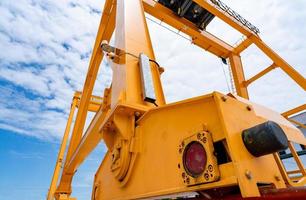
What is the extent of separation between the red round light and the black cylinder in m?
0.18

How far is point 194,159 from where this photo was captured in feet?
3.06

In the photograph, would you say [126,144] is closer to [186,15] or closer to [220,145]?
[220,145]

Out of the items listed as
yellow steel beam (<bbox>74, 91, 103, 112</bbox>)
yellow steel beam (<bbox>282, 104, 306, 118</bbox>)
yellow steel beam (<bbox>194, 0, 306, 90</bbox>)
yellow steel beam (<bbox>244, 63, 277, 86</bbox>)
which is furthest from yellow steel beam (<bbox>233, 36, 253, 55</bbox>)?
yellow steel beam (<bbox>74, 91, 103, 112</bbox>)

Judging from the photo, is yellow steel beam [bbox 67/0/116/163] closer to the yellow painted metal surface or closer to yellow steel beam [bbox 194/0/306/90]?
yellow steel beam [bbox 194/0/306/90]

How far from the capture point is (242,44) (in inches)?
215

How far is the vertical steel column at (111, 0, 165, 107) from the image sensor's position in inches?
66.1

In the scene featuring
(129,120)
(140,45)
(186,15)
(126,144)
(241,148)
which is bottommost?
(241,148)

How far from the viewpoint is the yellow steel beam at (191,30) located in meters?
4.48

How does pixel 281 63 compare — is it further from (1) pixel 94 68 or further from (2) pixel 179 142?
(2) pixel 179 142

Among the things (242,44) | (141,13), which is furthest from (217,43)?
(141,13)

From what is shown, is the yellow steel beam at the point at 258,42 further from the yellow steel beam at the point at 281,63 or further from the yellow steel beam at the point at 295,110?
the yellow steel beam at the point at 295,110

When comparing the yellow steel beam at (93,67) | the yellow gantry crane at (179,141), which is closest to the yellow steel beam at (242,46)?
the yellow steel beam at (93,67)

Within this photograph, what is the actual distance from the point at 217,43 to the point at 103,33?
2.86m

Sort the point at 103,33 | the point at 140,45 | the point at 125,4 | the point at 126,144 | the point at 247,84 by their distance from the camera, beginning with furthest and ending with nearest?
the point at 247,84, the point at 103,33, the point at 125,4, the point at 140,45, the point at 126,144
